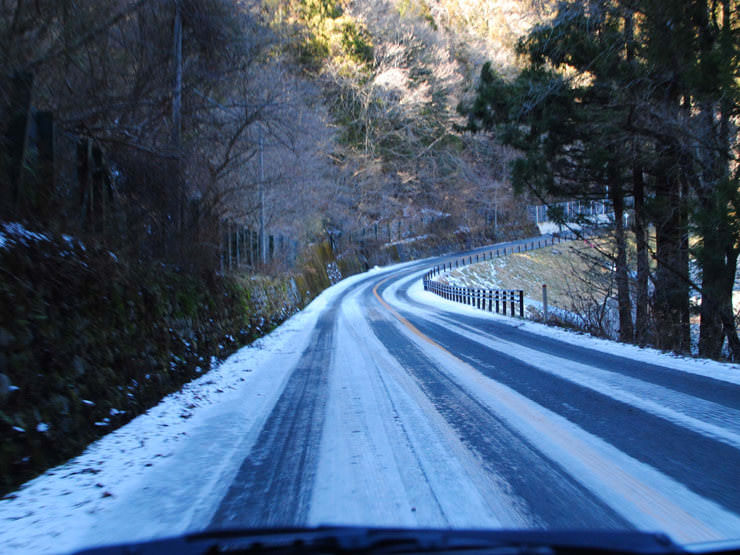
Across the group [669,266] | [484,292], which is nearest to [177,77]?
[669,266]

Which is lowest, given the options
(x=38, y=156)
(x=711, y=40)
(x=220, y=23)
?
(x=38, y=156)

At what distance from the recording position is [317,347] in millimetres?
10164

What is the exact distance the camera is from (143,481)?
3.60 metres

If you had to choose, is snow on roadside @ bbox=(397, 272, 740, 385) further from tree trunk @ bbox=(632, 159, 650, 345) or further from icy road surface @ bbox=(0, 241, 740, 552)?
tree trunk @ bbox=(632, 159, 650, 345)

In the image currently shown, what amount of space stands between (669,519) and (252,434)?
342cm

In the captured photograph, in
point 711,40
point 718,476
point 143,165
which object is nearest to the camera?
point 718,476

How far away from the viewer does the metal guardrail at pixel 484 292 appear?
17.4m

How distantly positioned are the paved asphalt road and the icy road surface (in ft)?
0.05

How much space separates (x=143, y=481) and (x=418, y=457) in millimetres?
2100

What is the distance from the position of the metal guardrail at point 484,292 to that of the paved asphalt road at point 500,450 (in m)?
9.85

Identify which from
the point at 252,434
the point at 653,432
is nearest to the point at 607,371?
the point at 653,432

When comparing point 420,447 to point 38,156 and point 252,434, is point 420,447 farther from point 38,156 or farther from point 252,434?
point 38,156

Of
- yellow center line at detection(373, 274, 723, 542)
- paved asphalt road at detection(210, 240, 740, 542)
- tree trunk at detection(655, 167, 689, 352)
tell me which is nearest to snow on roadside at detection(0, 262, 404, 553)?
paved asphalt road at detection(210, 240, 740, 542)

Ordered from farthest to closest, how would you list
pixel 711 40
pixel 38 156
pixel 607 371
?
pixel 711 40
pixel 607 371
pixel 38 156
